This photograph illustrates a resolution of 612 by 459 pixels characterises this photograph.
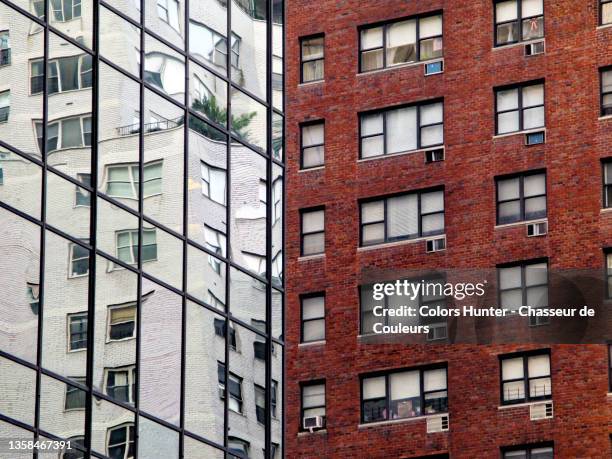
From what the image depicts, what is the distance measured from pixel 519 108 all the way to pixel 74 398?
111 ft

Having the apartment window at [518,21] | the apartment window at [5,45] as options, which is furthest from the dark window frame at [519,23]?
the apartment window at [5,45]

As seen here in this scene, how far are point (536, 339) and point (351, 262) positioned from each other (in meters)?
6.88

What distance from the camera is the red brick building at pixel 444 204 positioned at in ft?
198

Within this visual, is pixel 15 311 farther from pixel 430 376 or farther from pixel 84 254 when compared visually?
pixel 430 376

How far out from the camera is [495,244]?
62.0 meters

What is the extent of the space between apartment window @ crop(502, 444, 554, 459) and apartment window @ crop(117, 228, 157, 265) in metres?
27.6

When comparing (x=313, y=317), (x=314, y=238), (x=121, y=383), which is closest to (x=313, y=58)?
(x=314, y=238)

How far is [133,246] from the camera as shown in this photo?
1310 inches

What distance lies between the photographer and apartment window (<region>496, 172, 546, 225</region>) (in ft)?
203

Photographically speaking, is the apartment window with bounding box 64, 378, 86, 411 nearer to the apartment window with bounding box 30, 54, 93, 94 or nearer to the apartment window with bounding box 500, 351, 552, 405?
the apartment window with bounding box 30, 54, 93, 94

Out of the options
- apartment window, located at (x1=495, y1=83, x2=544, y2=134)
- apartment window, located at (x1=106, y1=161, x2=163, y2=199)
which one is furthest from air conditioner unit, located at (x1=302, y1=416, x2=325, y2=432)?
apartment window, located at (x1=106, y1=161, x2=163, y2=199)

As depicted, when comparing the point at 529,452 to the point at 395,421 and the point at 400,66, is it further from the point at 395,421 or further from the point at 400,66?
the point at 400,66

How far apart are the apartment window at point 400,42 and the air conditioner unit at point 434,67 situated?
0.26 meters

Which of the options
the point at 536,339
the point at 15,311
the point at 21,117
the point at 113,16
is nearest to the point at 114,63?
the point at 113,16
